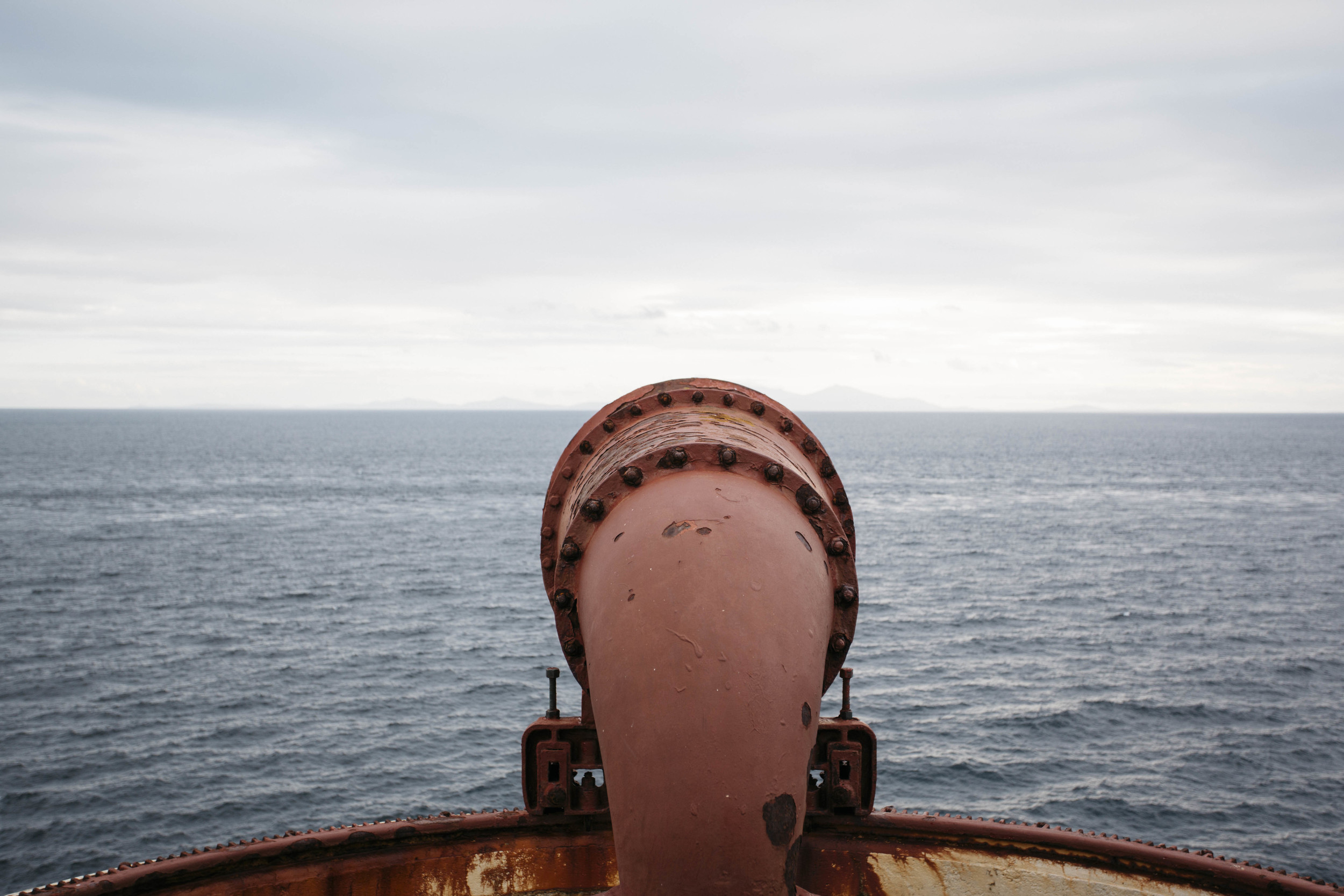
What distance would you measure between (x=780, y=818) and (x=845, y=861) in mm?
3436

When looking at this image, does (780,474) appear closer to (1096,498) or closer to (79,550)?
(79,550)

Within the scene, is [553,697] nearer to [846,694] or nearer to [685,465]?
[846,694]

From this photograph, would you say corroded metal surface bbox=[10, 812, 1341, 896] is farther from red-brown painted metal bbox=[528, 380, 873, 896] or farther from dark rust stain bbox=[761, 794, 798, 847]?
dark rust stain bbox=[761, 794, 798, 847]

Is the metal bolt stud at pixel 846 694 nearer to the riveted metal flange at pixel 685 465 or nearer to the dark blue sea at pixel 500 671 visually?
the riveted metal flange at pixel 685 465

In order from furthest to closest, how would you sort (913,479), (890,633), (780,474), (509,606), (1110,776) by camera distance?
(913,479) < (509,606) < (890,633) < (1110,776) < (780,474)

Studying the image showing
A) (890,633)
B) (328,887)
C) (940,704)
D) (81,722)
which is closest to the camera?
(328,887)

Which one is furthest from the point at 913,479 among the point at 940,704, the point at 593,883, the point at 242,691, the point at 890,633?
the point at 593,883

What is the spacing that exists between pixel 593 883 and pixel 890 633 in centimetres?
3380

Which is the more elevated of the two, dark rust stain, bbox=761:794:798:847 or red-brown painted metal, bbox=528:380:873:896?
red-brown painted metal, bbox=528:380:873:896

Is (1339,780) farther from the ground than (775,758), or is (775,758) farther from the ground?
(775,758)

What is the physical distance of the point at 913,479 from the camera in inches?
3920

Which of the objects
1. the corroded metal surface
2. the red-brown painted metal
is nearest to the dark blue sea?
the corroded metal surface

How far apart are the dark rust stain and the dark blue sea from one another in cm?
2217

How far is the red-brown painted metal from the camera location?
2889 millimetres
